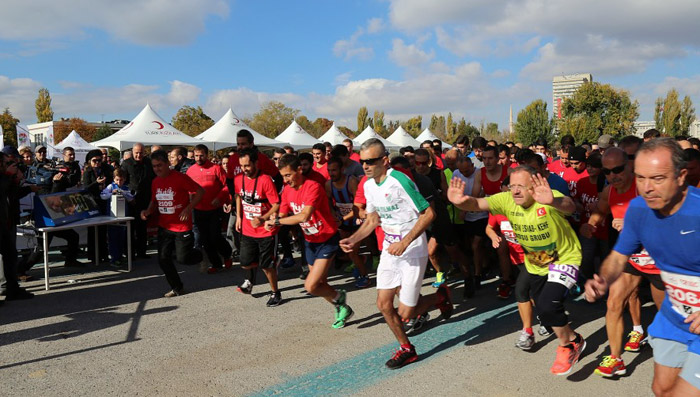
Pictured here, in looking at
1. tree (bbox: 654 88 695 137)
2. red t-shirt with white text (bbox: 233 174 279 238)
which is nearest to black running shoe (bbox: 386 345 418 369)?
red t-shirt with white text (bbox: 233 174 279 238)

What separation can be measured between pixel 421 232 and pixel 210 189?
15.4 ft

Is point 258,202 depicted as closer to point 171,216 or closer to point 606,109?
point 171,216

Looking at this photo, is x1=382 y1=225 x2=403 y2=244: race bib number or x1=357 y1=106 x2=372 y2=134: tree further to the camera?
x1=357 y1=106 x2=372 y2=134: tree

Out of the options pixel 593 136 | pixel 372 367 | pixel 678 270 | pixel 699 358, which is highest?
pixel 593 136

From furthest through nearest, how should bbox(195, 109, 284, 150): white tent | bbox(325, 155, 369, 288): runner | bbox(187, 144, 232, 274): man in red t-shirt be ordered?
bbox(195, 109, 284, 150): white tent
bbox(187, 144, 232, 274): man in red t-shirt
bbox(325, 155, 369, 288): runner

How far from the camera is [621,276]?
169 inches

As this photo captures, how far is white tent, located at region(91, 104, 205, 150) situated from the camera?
17.0 meters

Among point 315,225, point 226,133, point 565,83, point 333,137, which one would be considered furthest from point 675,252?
point 565,83

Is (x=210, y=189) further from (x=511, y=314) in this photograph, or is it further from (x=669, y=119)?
(x=669, y=119)

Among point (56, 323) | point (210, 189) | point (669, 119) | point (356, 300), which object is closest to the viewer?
point (56, 323)

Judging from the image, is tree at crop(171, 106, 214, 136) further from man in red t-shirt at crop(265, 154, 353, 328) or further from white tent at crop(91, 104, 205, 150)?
man in red t-shirt at crop(265, 154, 353, 328)

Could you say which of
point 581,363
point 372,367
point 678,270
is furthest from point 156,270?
point 678,270

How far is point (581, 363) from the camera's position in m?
4.31

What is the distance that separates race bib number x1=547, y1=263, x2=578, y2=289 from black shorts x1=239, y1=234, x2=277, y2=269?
3.29 m
